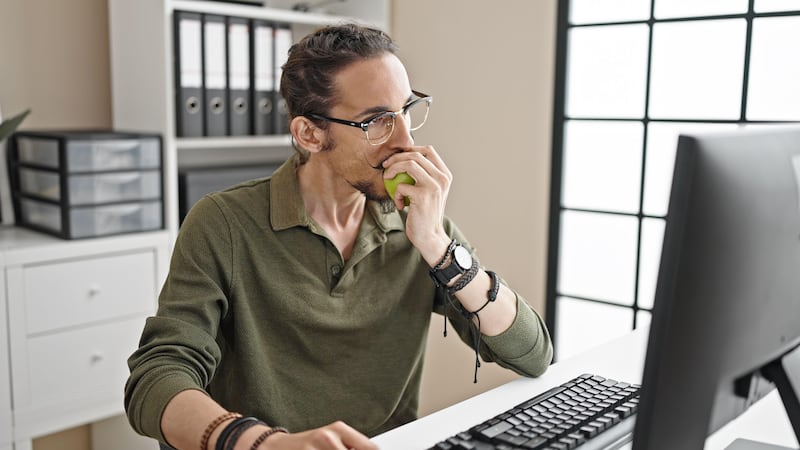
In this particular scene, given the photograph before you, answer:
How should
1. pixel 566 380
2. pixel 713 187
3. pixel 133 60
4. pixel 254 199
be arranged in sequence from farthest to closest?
pixel 133 60 → pixel 254 199 → pixel 566 380 → pixel 713 187

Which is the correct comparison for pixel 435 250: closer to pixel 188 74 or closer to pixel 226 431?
pixel 226 431

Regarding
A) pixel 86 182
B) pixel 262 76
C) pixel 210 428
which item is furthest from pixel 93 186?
pixel 210 428

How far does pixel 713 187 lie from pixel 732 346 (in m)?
0.18

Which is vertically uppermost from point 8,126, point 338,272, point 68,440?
point 8,126

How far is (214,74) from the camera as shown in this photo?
7.76ft

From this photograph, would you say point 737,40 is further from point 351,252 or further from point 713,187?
point 713,187

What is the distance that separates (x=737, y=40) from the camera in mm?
2133

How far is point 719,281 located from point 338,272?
0.85 metres

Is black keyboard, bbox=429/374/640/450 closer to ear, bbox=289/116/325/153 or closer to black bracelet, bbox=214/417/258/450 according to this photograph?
black bracelet, bbox=214/417/258/450

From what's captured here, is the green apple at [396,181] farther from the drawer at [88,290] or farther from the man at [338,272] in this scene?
the drawer at [88,290]

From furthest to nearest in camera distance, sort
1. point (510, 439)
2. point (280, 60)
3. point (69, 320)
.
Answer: point (280, 60), point (69, 320), point (510, 439)

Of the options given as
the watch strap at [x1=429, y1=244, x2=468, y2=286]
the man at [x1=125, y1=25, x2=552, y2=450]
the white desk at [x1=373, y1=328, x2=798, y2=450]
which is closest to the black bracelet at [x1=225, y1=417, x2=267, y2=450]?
the white desk at [x1=373, y1=328, x2=798, y2=450]

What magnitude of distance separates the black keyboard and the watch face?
0.27 m

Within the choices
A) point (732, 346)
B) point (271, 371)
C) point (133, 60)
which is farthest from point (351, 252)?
point (133, 60)
